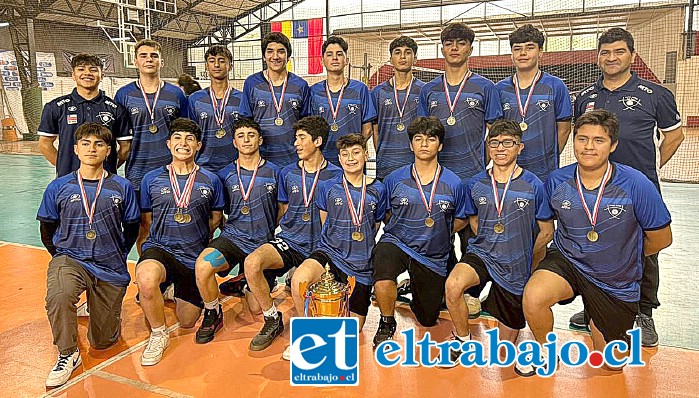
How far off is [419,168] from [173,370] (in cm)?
199

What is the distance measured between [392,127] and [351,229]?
1.00 metres

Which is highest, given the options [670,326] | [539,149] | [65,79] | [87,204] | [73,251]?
[65,79]

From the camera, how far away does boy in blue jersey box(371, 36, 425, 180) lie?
4.14m

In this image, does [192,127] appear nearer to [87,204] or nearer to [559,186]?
[87,204]

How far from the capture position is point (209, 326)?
12.4 feet

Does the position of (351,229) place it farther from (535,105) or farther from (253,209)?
(535,105)

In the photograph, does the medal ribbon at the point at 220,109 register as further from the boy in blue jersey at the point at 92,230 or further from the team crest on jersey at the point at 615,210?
the team crest on jersey at the point at 615,210

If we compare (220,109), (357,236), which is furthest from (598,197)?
(220,109)

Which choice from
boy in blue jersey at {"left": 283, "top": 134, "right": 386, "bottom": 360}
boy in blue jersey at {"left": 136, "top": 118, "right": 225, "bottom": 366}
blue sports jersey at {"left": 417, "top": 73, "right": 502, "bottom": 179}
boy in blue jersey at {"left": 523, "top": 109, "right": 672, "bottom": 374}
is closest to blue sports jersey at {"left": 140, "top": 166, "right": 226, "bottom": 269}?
boy in blue jersey at {"left": 136, "top": 118, "right": 225, "bottom": 366}

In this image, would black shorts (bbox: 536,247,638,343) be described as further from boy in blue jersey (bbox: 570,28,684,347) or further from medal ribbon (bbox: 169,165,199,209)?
medal ribbon (bbox: 169,165,199,209)

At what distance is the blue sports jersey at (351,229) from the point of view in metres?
3.60

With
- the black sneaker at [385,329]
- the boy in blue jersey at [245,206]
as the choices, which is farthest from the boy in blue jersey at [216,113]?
the black sneaker at [385,329]

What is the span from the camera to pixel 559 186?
10.5ft

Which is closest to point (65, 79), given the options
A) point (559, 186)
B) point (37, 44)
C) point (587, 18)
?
point (37, 44)
